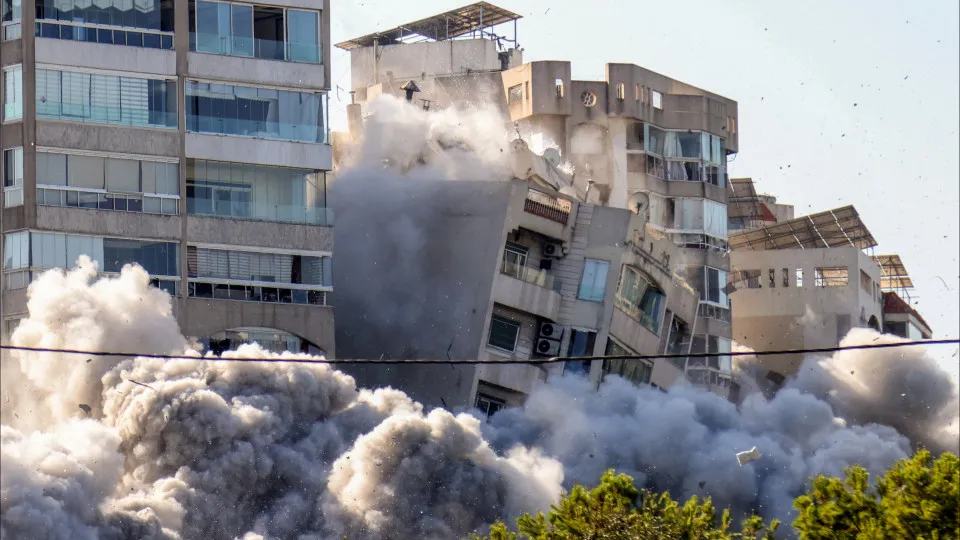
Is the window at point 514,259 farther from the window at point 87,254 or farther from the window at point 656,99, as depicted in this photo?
the window at point 656,99

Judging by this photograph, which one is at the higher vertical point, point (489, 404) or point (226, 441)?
point (226, 441)

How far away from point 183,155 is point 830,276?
133 feet

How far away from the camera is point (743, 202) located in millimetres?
110250

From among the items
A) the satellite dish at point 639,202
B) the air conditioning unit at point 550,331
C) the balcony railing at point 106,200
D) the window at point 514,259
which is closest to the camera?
the balcony railing at point 106,200

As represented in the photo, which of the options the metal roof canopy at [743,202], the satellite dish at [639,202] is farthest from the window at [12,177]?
the metal roof canopy at [743,202]

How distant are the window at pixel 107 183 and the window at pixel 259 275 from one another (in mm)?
2029

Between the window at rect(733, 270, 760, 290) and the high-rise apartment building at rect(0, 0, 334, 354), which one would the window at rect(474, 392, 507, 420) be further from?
the window at rect(733, 270, 760, 290)

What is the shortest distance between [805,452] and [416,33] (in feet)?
91.7

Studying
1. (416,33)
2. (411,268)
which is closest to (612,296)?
(411,268)

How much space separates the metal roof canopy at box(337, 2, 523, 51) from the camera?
97312mm

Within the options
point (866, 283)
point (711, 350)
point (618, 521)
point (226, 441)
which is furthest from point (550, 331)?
point (618, 521)

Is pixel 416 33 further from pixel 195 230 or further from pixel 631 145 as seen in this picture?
pixel 195 230

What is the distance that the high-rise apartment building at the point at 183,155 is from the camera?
6719 cm

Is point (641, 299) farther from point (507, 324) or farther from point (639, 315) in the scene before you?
point (507, 324)
